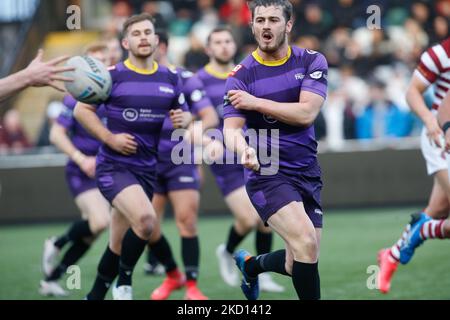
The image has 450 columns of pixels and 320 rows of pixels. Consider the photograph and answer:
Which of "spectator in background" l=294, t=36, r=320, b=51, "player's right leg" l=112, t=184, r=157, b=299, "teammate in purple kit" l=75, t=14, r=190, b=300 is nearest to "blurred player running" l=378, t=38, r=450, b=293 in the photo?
"teammate in purple kit" l=75, t=14, r=190, b=300

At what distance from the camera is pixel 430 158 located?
8.01 m

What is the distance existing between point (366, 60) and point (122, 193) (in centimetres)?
1092

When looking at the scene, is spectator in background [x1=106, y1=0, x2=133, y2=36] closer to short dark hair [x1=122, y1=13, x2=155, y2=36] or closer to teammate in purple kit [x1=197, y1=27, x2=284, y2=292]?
teammate in purple kit [x1=197, y1=27, x2=284, y2=292]

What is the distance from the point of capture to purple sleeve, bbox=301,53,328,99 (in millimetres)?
6492

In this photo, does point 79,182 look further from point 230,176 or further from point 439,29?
point 439,29

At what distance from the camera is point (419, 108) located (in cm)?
761

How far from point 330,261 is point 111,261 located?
11.2ft

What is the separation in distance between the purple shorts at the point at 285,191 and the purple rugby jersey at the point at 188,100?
2.00 m

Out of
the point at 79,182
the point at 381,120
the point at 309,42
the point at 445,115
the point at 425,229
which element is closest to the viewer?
the point at 445,115

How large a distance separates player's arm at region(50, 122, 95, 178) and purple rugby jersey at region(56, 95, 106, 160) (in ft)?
0.29

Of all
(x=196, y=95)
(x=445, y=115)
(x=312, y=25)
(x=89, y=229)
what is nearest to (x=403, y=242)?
(x=445, y=115)

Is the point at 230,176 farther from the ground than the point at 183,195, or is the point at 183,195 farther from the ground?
the point at 230,176
